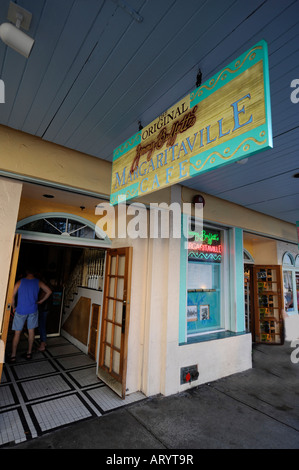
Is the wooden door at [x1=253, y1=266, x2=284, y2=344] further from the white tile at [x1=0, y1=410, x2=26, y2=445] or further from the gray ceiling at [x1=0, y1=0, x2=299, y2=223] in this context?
the white tile at [x1=0, y1=410, x2=26, y2=445]

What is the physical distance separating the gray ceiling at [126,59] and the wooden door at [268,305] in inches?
181

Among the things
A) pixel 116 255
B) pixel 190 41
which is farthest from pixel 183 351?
pixel 190 41

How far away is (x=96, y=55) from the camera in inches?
65.4

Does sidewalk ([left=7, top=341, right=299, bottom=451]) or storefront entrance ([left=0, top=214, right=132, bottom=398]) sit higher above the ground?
storefront entrance ([left=0, top=214, right=132, bottom=398])

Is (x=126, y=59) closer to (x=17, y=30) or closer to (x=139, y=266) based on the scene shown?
(x=17, y=30)

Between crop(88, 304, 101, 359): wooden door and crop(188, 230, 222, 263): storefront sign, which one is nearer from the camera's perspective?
crop(188, 230, 222, 263): storefront sign

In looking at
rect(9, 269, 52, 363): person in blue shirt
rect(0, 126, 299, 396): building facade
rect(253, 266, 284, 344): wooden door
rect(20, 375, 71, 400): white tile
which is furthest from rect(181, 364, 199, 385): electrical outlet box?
rect(253, 266, 284, 344): wooden door

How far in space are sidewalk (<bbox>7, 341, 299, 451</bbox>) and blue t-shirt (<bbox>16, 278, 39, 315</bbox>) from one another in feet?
7.49

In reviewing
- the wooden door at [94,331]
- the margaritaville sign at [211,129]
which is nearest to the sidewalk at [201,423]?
the wooden door at [94,331]

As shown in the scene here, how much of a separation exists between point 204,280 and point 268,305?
301 cm

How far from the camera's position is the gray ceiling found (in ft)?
4.52

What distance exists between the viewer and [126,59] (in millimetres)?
1673

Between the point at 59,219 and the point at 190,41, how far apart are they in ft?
9.53

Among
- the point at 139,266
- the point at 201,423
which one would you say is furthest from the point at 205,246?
the point at 201,423
